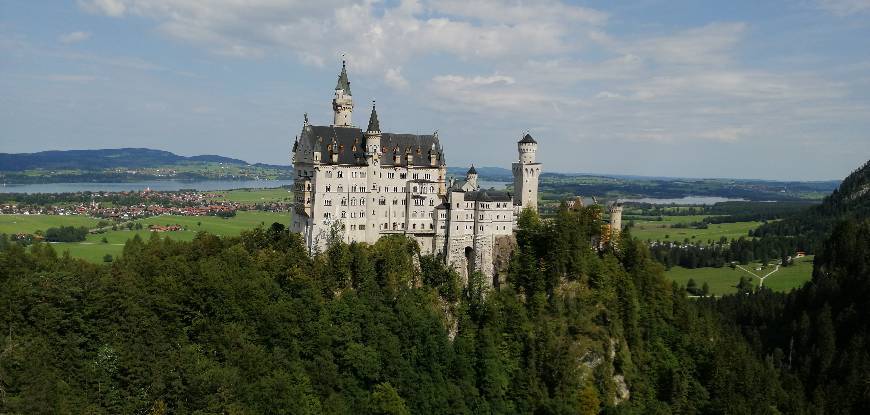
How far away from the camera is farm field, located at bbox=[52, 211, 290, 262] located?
12122 cm

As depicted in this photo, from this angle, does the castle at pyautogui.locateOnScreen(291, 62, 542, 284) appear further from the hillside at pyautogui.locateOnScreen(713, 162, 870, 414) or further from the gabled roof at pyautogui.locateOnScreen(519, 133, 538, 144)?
the hillside at pyautogui.locateOnScreen(713, 162, 870, 414)

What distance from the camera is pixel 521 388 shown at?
243 feet

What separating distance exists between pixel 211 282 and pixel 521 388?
33962mm

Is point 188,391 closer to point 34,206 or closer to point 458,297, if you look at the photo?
point 458,297

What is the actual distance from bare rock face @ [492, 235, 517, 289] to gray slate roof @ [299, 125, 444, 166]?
11.7m

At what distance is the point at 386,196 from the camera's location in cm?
7856

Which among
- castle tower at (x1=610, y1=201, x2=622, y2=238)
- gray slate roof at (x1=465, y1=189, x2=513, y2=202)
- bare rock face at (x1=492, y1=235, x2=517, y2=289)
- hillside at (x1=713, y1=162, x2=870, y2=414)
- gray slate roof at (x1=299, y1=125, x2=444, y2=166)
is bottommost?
hillside at (x1=713, y1=162, x2=870, y2=414)

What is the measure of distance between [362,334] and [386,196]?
1673 centimetres

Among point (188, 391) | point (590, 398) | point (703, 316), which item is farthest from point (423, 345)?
point (703, 316)

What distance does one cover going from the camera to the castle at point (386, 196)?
246 ft

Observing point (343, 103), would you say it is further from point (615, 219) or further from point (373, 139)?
point (615, 219)

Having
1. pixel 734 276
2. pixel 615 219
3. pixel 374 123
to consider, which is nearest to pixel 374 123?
pixel 374 123

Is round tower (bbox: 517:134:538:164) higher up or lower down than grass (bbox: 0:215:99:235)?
higher up

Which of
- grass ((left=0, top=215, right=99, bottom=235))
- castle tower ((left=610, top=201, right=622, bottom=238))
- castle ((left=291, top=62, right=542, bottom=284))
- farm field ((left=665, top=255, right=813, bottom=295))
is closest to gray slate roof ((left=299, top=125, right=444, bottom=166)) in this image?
castle ((left=291, top=62, right=542, bottom=284))
